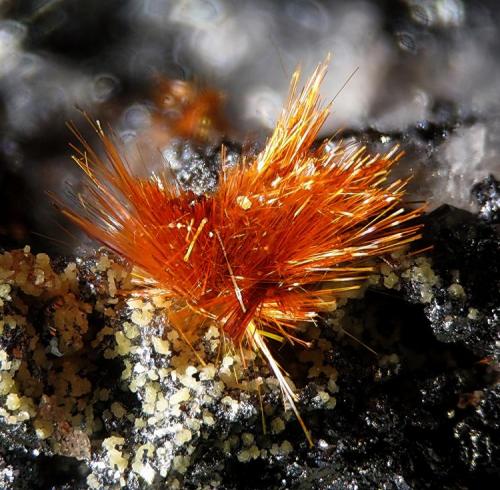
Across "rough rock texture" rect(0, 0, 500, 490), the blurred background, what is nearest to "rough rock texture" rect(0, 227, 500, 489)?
"rough rock texture" rect(0, 0, 500, 490)

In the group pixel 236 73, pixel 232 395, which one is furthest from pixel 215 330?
pixel 236 73

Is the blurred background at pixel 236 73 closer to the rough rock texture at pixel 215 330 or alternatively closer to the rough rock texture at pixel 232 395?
the rough rock texture at pixel 215 330

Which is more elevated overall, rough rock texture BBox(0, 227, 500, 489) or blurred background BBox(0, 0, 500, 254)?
blurred background BBox(0, 0, 500, 254)

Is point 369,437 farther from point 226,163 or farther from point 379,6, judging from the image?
point 379,6

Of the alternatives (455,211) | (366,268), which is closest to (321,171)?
(366,268)

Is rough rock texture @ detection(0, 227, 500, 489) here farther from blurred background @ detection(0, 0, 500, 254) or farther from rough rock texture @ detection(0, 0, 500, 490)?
blurred background @ detection(0, 0, 500, 254)

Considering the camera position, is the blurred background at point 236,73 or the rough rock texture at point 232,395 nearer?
the rough rock texture at point 232,395

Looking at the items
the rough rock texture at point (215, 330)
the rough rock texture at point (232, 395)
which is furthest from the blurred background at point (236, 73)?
the rough rock texture at point (232, 395)

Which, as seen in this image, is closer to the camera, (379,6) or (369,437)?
(369,437)
